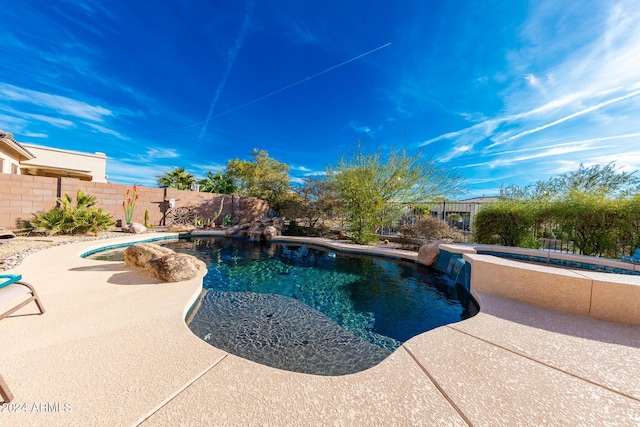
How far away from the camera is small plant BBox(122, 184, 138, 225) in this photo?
10578 mm

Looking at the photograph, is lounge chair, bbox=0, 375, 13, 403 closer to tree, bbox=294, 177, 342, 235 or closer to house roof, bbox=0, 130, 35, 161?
tree, bbox=294, 177, 342, 235

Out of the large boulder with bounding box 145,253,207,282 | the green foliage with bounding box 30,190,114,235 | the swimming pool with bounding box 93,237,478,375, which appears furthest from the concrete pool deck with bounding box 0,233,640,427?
the green foliage with bounding box 30,190,114,235

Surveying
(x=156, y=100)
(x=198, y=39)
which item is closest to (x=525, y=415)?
(x=198, y=39)

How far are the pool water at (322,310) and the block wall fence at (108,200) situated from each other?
8.21 meters

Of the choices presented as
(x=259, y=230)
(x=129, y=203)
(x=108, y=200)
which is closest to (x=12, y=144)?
(x=108, y=200)

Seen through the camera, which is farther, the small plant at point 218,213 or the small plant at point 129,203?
the small plant at point 218,213

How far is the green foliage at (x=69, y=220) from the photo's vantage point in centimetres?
742

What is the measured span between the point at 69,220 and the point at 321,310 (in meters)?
9.92

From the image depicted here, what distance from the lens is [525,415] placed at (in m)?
1.21

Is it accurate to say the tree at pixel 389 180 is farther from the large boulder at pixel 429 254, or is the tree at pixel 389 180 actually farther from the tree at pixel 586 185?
the large boulder at pixel 429 254

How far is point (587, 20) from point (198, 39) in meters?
13.6

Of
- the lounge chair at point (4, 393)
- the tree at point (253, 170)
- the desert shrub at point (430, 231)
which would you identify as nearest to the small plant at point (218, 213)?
the tree at point (253, 170)

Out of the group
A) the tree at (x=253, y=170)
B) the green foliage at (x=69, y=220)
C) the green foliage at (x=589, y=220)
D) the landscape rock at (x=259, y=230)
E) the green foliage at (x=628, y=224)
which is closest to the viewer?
the green foliage at (x=628, y=224)

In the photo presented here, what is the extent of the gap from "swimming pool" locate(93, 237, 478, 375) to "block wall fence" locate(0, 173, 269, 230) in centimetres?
570
